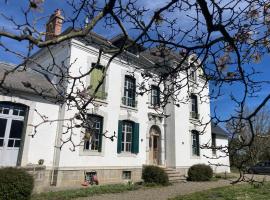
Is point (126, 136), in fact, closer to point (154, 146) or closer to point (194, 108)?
point (154, 146)

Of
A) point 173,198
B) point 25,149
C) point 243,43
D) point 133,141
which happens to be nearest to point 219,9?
point 243,43

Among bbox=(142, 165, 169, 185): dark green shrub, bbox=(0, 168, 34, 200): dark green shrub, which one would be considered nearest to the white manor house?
bbox=(142, 165, 169, 185): dark green shrub

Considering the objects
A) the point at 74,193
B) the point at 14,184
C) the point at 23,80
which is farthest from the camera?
the point at 23,80

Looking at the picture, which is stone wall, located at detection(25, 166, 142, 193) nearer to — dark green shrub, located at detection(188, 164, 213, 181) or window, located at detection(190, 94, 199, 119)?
dark green shrub, located at detection(188, 164, 213, 181)

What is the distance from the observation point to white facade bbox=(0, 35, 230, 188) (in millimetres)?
13430

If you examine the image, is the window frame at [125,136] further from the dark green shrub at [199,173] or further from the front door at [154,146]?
the dark green shrub at [199,173]

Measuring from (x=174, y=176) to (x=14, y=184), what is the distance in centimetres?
1094

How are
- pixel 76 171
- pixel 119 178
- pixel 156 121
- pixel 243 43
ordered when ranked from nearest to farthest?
pixel 243 43 → pixel 76 171 → pixel 119 178 → pixel 156 121

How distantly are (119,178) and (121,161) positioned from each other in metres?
0.96

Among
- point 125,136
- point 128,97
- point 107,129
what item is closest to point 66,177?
point 107,129

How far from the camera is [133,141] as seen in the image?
56.9ft

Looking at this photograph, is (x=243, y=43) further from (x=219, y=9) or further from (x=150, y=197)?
(x=150, y=197)

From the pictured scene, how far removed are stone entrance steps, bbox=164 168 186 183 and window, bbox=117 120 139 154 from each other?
8.83 feet

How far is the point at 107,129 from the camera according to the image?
15852 millimetres
